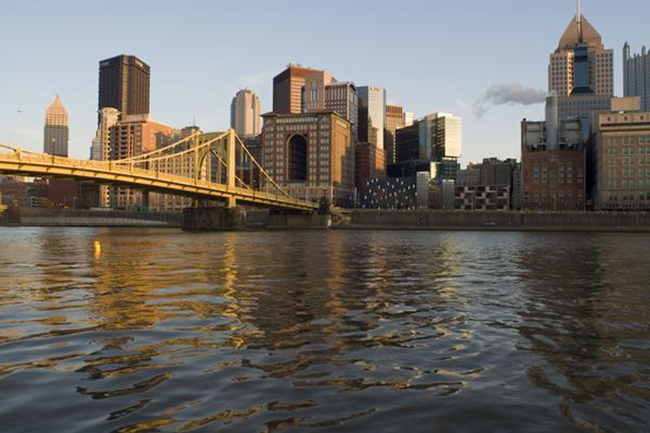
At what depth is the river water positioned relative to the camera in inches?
297

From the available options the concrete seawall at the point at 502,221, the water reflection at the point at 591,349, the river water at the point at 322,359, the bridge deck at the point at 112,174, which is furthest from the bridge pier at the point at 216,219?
the water reflection at the point at 591,349

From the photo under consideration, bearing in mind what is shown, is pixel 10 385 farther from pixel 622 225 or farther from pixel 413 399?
pixel 622 225

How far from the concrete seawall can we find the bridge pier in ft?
153

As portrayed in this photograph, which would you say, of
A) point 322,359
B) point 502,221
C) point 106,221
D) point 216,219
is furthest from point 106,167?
point 106,221

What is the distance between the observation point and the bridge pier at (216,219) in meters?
125

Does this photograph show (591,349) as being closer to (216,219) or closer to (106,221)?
(216,219)

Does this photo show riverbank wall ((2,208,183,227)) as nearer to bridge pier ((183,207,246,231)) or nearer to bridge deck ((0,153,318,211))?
bridge pier ((183,207,246,231))

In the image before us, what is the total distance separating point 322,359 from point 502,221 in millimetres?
155543

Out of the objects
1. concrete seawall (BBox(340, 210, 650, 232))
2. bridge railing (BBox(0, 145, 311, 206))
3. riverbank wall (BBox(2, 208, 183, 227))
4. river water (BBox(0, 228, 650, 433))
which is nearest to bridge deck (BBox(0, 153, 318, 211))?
bridge railing (BBox(0, 145, 311, 206))

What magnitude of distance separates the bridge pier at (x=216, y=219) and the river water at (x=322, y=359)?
103 metres

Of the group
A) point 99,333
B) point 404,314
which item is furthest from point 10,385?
point 404,314

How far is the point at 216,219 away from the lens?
4968 inches

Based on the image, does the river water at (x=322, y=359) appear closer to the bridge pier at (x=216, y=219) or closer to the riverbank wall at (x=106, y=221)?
the bridge pier at (x=216, y=219)

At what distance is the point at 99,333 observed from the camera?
42.4 feet
